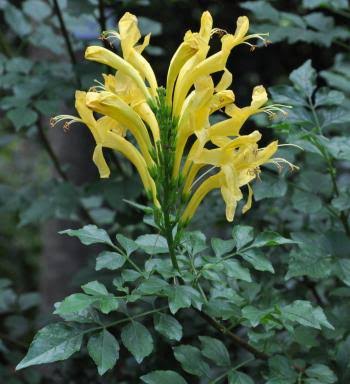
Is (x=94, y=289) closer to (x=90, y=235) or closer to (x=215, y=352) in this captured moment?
(x=90, y=235)

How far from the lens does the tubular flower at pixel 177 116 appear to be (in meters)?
1.58

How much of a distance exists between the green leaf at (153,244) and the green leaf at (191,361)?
26cm

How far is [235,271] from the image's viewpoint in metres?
1.58

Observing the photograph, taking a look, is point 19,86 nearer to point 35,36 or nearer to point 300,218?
point 35,36

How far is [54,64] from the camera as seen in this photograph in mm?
3047

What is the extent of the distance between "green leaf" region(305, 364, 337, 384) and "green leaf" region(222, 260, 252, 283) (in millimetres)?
306

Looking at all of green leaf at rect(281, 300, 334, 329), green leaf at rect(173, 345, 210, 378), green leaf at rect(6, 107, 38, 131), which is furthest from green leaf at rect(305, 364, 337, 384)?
green leaf at rect(6, 107, 38, 131)

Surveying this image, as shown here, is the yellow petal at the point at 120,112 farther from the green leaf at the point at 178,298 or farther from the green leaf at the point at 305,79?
the green leaf at the point at 305,79

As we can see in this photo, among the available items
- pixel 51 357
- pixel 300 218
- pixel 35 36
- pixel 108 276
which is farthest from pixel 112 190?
pixel 51 357

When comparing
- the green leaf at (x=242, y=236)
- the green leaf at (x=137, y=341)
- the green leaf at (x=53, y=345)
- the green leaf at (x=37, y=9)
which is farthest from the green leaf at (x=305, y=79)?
the green leaf at (x=37, y=9)

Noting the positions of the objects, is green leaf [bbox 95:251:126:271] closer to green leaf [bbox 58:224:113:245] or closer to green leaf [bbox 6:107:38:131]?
green leaf [bbox 58:224:113:245]

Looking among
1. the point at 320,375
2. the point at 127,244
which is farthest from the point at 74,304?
the point at 320,375

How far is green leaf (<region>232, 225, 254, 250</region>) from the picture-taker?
168 centimetres

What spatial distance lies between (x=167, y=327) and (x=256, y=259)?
286 millimetres
